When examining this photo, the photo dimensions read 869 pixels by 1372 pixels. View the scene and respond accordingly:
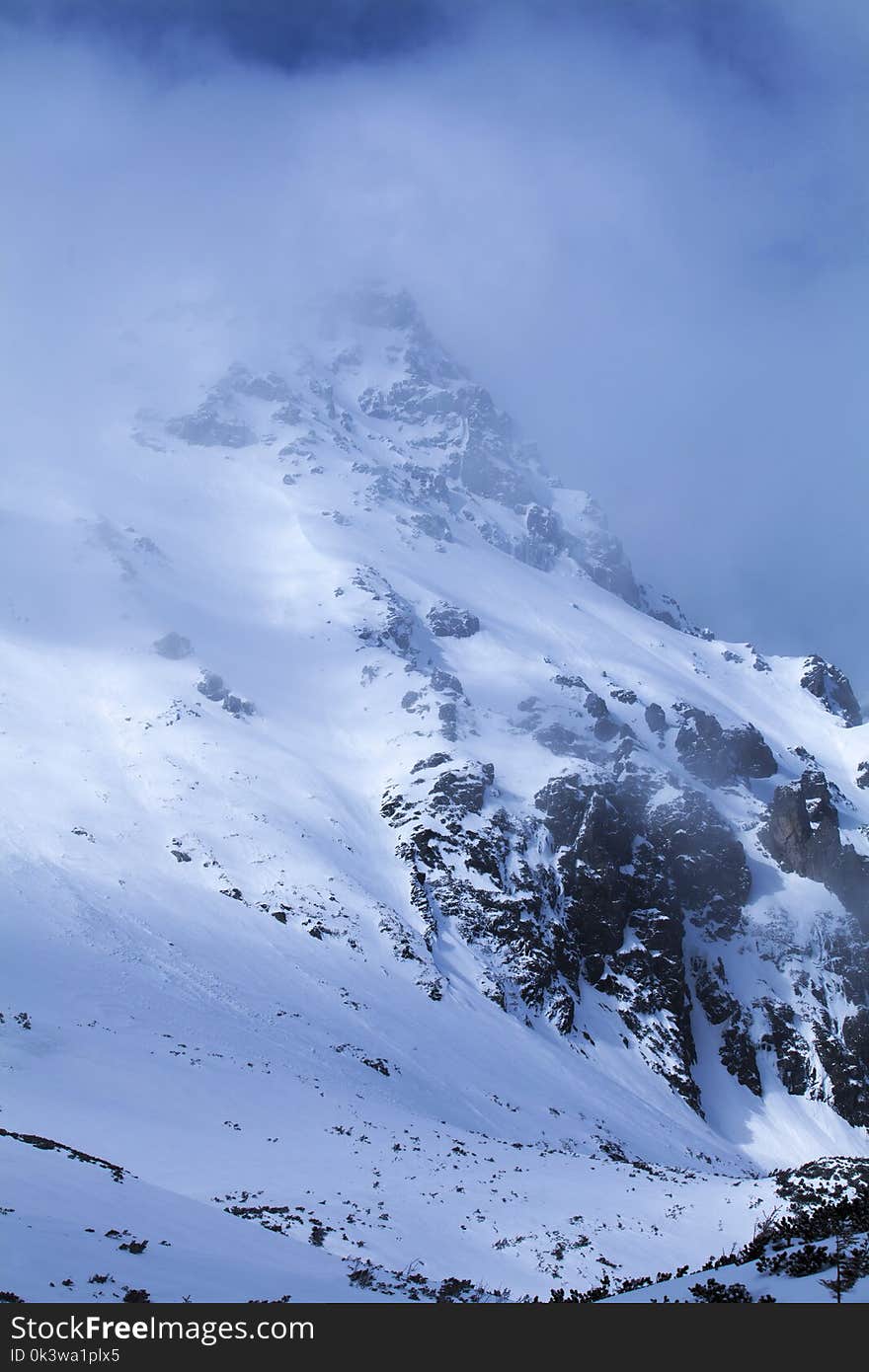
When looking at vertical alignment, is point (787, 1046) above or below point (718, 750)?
below

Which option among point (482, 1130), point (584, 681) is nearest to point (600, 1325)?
point (482, 1130)

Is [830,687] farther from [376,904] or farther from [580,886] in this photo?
[376,904]

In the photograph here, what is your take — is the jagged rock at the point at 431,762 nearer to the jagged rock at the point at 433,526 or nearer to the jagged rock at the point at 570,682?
the jagged rock at the point at 570,682

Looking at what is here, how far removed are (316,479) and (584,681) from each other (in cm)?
7132

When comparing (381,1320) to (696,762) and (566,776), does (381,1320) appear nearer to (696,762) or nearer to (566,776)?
(566,776)

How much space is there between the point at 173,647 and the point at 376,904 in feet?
163

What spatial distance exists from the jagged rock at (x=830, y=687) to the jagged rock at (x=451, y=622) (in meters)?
82.8

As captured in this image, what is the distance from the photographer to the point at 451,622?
134 metres

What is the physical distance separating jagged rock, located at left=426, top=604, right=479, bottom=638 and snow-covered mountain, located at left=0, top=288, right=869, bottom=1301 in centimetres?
56

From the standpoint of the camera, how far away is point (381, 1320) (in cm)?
1103

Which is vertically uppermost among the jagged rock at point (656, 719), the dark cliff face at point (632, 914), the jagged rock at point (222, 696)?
the jagged rock at point (656, 719)

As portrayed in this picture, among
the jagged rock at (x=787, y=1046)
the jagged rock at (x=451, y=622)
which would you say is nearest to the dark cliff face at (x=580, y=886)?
the jagged rock at (x=787, y=1046)

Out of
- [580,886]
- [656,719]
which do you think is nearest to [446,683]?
[656,719]

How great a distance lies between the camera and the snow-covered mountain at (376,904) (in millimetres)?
28938
